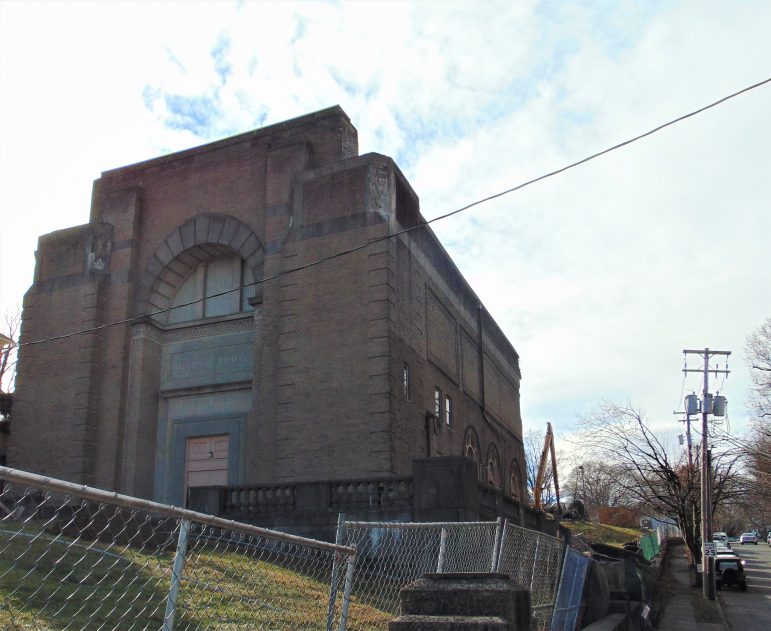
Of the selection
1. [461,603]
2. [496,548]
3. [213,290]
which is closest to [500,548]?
[496,548]

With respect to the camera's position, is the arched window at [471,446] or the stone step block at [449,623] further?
the arched window at [471,446]

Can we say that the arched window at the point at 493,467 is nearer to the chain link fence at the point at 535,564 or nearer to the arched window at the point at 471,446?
the arched window at the point at 471,446

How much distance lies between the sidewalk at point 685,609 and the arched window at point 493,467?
8.31 m

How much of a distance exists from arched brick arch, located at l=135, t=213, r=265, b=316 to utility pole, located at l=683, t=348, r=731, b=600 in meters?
20.7

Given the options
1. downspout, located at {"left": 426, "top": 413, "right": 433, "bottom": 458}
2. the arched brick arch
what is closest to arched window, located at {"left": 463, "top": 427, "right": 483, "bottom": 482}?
downspout, located at {"left": 426, "top": 413, "right": 433, "bottom": 458}

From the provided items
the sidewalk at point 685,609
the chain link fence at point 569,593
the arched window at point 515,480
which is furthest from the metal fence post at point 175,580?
the arched window at point 515,480

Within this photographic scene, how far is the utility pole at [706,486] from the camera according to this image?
3041cm

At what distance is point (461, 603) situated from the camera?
5582mm

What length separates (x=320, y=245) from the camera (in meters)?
23.1

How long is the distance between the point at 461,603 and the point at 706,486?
31115 millimetres

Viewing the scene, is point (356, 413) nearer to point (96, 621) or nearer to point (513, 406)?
point (96, 621)

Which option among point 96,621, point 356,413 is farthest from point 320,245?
point 96,621

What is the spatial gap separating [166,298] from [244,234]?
3836 mm

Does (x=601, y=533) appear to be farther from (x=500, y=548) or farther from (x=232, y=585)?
(x=500, y=548)
